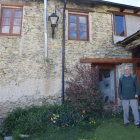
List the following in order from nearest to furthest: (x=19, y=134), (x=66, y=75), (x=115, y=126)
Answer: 1. (x=19, y=134)
2. (x=115, y=126)
3. (x=66, y=75)

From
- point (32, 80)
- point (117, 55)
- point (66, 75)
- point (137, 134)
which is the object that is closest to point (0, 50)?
point (32, 80)

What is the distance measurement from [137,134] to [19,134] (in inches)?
126

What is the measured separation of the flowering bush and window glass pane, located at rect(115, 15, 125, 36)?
2.63m

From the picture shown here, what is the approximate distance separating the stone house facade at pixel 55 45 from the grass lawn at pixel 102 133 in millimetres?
1862

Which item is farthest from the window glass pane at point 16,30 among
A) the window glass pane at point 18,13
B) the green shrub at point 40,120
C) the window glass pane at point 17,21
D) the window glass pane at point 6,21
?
the green shrub at point 40,120

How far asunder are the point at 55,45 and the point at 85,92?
2.42 metres

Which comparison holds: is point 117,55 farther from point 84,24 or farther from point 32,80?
point 32,80

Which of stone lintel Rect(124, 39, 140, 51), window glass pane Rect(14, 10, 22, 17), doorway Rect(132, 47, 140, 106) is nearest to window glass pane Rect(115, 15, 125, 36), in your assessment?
stone lintel Rect(124, 39, 140, 51)

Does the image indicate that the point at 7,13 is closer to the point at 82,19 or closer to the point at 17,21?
the point at 17,21

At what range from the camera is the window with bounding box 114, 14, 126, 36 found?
7.32 meters

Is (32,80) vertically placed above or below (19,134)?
above

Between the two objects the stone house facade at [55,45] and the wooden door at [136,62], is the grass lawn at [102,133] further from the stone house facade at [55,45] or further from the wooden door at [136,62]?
the wooden door at [136,62]

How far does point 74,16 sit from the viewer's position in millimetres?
7000

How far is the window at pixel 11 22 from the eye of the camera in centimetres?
639
